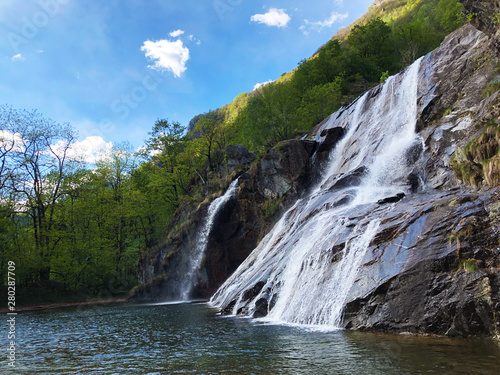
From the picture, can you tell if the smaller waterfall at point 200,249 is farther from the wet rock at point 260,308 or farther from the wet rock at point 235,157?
the wet rock at point 260,308

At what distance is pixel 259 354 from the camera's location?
696cm

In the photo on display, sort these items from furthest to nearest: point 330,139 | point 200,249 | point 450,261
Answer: point 200,249, point 330,139, point 450,261

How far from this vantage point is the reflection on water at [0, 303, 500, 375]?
5.61m

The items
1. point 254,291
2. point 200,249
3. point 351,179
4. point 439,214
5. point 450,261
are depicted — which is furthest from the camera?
point 200,249

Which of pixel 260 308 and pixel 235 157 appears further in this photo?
pixel 235 157

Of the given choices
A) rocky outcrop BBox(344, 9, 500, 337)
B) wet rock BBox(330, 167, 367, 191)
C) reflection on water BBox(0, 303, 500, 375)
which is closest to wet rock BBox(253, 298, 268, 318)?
reflection on water BBox(0, 303, 500, 375)

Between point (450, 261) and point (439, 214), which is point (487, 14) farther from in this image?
point (450, 261)

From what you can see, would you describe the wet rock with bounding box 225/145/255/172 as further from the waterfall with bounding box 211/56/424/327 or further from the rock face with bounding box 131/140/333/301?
the waterfall with bounding box 211/56/424/327

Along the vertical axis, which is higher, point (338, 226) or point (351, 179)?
point (351, 179)

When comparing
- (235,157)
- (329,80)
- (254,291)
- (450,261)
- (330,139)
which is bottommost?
(254,291)

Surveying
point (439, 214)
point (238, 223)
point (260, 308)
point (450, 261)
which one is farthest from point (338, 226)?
point (238, 223)

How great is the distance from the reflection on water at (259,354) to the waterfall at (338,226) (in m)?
1.63

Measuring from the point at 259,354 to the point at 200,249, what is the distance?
2450 centimetres

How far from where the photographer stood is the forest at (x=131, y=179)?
107 feet
